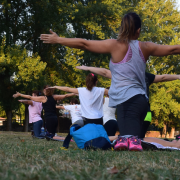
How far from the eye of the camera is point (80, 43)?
415 cm

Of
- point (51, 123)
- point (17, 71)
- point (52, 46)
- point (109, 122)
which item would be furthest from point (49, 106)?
point (52, 46)

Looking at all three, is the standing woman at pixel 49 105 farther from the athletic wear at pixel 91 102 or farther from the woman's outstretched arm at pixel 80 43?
the woman's outstretched arm at pixel 80 43

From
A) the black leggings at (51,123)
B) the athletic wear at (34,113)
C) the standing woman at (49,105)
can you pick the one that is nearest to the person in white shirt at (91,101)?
the standing woman at (49,105)

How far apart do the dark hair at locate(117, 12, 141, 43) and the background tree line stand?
1617cm

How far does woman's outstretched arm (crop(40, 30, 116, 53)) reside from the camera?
4.13m

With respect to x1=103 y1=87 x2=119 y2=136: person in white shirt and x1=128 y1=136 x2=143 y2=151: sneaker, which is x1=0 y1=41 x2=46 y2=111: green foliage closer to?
x1=103 y1=87 x2=119 y2=136: person in white shirt

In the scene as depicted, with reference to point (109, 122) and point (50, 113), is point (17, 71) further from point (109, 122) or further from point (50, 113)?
point (109, 122)

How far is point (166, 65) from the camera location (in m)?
34.0

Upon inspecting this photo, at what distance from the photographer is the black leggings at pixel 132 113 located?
4.43m

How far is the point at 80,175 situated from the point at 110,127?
5.63m

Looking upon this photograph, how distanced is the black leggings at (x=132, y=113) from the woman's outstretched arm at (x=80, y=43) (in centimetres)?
81

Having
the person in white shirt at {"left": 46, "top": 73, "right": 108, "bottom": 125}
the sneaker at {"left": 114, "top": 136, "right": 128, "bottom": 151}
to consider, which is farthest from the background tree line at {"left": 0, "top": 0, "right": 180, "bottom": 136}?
the sneaker at {"left": 114, "top": 136, "right": 128, "bottom": 151}

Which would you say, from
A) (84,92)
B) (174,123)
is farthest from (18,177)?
(174,123)

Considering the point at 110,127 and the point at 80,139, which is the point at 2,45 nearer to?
the point at 110,127
